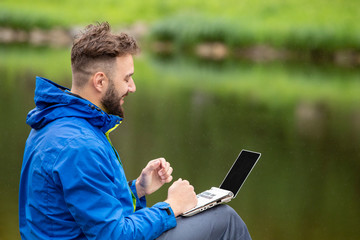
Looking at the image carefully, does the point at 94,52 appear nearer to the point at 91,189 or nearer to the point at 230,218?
the point at 91,189

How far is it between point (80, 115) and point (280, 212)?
2702 millimetres

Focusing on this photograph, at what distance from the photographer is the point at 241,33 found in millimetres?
16172

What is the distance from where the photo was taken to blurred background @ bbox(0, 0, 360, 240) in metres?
4.18

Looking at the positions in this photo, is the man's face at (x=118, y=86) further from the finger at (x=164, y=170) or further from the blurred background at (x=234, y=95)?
the blurred background at (x=234, y=95)

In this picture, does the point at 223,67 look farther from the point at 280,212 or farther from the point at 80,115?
the point at 80,115

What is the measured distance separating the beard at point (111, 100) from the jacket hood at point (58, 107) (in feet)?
0.23

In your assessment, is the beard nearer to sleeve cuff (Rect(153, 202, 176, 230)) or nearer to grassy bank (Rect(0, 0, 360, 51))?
sleeve cuff (Rect(153, 202, 176, 230))

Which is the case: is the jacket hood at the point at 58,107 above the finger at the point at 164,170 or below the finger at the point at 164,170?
above

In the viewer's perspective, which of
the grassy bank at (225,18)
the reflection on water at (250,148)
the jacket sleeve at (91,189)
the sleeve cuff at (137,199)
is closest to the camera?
the jacket sleeve at (91,189)

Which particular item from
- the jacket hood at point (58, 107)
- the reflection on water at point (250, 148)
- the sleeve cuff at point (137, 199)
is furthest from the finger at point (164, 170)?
the reflection on water at point (250, 148)

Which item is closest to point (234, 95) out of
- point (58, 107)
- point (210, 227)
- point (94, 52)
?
point (210, 227)

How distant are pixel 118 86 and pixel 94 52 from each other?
0.40 feet

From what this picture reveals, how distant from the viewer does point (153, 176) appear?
71.0 inches

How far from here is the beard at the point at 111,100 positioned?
1.56 metres
